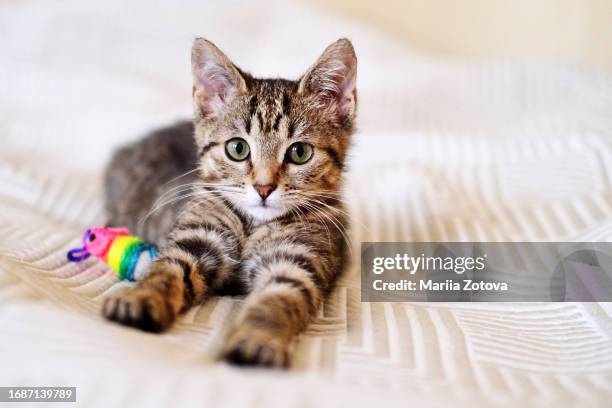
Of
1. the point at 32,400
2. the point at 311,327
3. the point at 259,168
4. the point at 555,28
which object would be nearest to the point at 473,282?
the point at 311,327

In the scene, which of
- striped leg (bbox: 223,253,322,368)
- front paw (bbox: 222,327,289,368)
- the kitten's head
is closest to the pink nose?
the kitten's head

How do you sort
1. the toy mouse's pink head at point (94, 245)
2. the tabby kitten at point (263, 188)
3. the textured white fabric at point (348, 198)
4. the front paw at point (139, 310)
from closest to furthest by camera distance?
the textured white fabric at point (348, 198)
the front paw at point (139, 310)
the tabby kitten at point (263, 188)
the toy mouse's pink head at point (94, 245)

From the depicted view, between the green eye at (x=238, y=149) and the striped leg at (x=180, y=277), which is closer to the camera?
the striped leg at (x=180, y=277)

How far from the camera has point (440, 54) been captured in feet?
8.43

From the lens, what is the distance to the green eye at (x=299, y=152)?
1.11 meters

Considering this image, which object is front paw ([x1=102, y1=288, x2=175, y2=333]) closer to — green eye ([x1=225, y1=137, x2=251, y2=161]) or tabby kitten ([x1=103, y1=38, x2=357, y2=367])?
tabby kitten ([x1=103, y1=38, x2=357, y2=367])

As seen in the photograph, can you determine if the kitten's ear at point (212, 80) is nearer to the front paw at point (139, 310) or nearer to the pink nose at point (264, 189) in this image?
the pink nose at point (264, 189)

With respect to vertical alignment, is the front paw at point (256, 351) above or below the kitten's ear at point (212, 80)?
below

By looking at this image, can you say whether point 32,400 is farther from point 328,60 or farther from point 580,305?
point 580,305

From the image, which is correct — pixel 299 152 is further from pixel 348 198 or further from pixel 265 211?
pixel 348 198

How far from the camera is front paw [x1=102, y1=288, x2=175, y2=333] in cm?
84

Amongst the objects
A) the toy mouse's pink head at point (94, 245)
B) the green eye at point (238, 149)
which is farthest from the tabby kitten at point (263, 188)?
the toy mouse's pink head at point (94, 245)

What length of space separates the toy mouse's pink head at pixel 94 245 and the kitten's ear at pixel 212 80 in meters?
0.34

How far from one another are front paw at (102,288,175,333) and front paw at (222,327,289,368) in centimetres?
15
